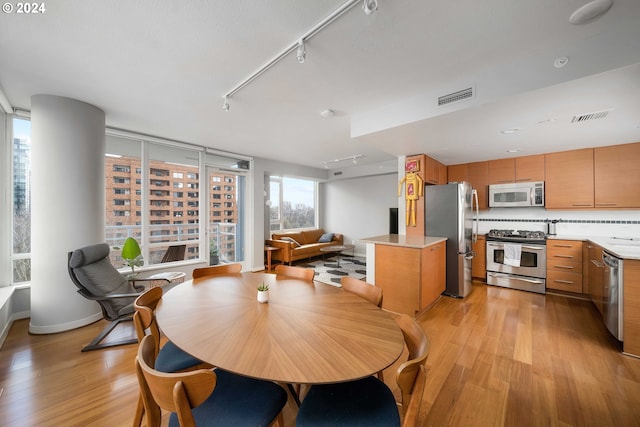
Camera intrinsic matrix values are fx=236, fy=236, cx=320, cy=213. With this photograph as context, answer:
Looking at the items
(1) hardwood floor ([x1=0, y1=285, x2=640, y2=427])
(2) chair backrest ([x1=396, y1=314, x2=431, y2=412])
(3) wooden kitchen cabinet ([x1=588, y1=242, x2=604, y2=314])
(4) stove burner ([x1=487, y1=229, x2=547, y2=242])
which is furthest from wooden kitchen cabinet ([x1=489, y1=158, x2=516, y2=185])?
(2) chair backrest ([x1=396, y1=314, x2=431, y2=412])

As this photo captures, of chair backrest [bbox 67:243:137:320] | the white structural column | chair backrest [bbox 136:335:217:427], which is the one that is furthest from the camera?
the white structural column

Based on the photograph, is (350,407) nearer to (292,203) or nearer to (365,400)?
(365,400)

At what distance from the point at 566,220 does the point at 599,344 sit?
2.53 metres

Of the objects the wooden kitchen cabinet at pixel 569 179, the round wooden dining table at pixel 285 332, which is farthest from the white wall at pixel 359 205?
the round wooden dining table at pixel 285 332

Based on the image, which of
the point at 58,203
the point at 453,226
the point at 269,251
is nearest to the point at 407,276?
the point at 453,226

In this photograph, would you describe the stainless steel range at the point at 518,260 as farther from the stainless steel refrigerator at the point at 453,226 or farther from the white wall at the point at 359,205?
the white wall at the point at 359,205

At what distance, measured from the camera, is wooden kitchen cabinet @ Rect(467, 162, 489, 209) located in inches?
180

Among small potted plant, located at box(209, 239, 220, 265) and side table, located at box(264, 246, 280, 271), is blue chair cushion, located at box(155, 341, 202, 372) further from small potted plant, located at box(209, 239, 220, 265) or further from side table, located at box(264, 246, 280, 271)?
side table, located at box(264, 246, 280, 271)

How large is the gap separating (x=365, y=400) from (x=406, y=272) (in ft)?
6.91

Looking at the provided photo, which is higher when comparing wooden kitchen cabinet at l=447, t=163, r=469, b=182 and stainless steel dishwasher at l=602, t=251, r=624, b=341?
wooden kitchen cabinet at l=447, t=163, r=469, b=182

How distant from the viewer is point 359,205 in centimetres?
721

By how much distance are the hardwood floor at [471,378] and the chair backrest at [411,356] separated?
0.77m

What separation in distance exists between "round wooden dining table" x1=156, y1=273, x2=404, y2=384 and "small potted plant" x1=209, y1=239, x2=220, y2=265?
3.29 metres

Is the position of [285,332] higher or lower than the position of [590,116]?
lower
